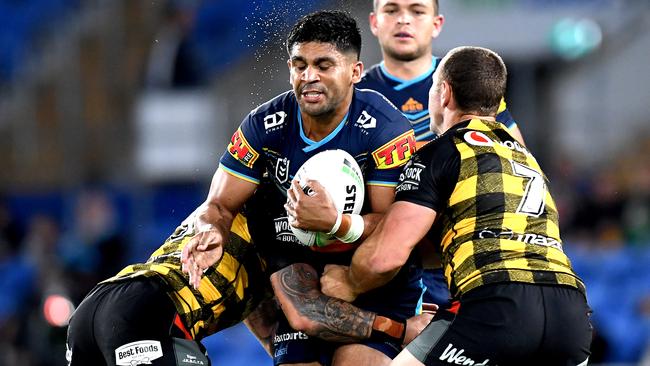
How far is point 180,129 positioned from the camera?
1531 cm

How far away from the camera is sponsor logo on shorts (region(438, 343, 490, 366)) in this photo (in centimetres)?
550

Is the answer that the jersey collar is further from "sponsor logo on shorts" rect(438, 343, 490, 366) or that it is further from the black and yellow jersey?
"sponsor logo on shorts" rect(438, 343, 490, 366)

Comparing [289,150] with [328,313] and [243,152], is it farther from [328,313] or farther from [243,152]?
[328,313]

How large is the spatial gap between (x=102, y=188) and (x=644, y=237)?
21.7 ft

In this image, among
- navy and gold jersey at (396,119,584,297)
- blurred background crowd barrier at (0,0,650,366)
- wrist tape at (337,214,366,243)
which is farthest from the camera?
blurred background crowd barrier at (0,0,650,366)

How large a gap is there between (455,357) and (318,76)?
63.3 inches

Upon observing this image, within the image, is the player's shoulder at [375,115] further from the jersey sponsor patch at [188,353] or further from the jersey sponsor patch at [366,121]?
the jersey sponsor patch at [188,353]

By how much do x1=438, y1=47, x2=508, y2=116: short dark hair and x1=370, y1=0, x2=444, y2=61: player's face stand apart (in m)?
1.50

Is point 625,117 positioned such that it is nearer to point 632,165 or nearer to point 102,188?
point 632,165

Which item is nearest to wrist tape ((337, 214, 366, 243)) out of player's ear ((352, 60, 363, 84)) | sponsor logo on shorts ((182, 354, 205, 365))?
player's ear ((352, 60, 363, 84))

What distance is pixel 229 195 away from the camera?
636 centimetres

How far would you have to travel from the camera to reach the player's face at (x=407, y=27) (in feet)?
24.7

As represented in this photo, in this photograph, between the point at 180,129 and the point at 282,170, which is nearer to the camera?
the point at 282,170

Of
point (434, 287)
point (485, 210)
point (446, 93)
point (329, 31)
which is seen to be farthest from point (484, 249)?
point (434, 287)
